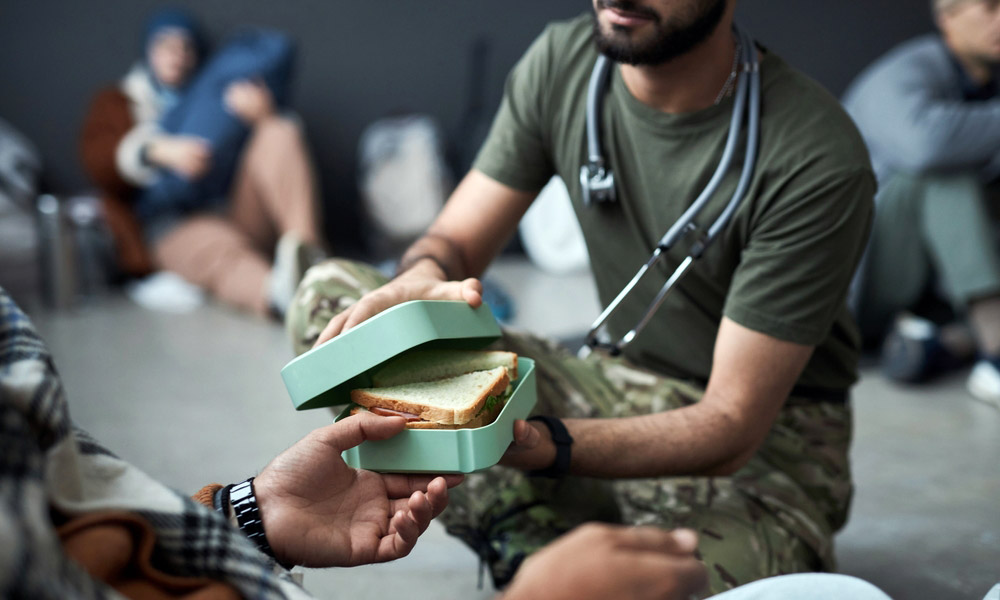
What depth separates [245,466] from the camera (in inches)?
77.1

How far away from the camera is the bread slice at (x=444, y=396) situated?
952 millimetres

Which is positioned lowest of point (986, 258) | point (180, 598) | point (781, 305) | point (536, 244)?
point (536, 244)

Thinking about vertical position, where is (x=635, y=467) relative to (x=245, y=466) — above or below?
above

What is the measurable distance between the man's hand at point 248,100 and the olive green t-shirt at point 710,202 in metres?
2.48

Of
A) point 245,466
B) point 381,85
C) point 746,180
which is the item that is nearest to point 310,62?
point 381,85

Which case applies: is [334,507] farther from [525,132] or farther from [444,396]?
[525,132]

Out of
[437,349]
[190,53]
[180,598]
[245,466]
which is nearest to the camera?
[180,598]

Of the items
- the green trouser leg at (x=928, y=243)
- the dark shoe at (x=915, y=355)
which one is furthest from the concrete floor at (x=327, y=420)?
the green trouser leg at (x=928, y=243)

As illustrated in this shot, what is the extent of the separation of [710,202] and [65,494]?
982mm

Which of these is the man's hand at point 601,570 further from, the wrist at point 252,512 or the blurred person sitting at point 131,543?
the wrist at point 252,512

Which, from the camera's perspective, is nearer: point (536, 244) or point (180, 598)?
point (180, 598)

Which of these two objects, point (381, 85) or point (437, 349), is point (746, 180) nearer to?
point (437, 349)

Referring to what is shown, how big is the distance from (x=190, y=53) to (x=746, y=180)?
10.9 ft

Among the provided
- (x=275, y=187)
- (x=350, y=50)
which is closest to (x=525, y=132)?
(x=275, y=187)
